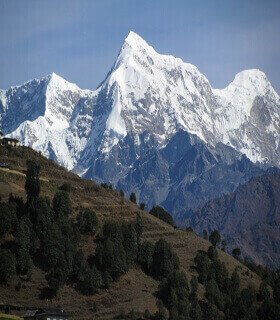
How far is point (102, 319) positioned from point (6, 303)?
70.6ft

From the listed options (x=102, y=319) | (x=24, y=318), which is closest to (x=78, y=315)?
(x=102, y=319)

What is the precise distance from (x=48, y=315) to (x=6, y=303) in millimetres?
12779

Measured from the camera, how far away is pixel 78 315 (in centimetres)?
19850

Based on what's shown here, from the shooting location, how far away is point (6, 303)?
192250mm

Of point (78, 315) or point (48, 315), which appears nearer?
point (48, 315)

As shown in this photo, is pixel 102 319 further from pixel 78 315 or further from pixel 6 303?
pixel 6 303

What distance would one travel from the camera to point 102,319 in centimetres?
19950

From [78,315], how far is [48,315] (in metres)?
15.7

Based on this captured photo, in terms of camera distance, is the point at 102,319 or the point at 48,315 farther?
the point at 102,319

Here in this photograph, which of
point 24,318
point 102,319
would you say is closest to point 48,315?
point 24,318

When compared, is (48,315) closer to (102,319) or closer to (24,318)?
(24,318)

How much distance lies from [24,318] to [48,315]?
4931 millimetres

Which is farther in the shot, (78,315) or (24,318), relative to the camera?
(78,315)

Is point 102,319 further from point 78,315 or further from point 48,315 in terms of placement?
point 48,315
